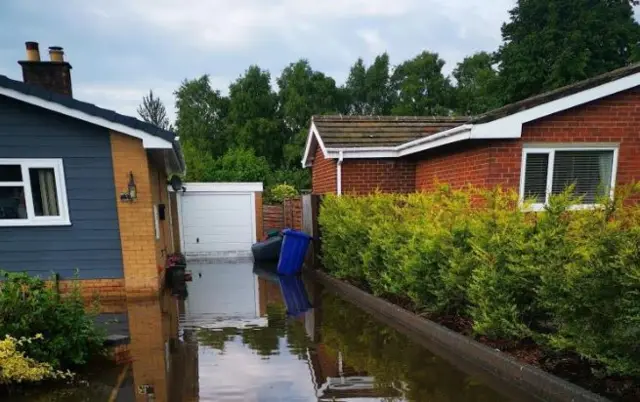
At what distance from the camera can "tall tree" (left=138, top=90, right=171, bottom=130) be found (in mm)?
48531

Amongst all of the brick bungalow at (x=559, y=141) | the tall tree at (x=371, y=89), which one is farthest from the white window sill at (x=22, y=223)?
the tall tree at (x=371, y=89)

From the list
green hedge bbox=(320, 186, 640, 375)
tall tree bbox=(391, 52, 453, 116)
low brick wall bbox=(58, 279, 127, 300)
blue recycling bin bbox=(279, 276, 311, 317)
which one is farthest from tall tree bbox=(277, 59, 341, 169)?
green hedge bbox=(320, 186, 640, 375)

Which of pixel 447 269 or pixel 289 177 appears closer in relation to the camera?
pixel 447 269

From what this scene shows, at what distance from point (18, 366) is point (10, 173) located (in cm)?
476

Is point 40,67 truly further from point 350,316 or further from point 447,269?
point 447,269

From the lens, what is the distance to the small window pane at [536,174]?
6.52m

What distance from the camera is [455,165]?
24.4 feet

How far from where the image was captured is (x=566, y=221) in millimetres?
3570

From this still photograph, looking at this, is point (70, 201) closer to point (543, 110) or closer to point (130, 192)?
point (130, 192)

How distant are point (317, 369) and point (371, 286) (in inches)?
105

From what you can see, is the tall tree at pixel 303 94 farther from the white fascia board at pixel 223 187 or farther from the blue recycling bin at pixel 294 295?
the blue recycling bin at pixel 294 295

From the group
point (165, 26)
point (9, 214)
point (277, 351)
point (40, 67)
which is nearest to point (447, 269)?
point (277, 351)

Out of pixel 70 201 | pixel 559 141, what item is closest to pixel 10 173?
pixel 70 201

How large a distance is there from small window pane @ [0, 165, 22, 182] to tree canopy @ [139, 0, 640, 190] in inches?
550
